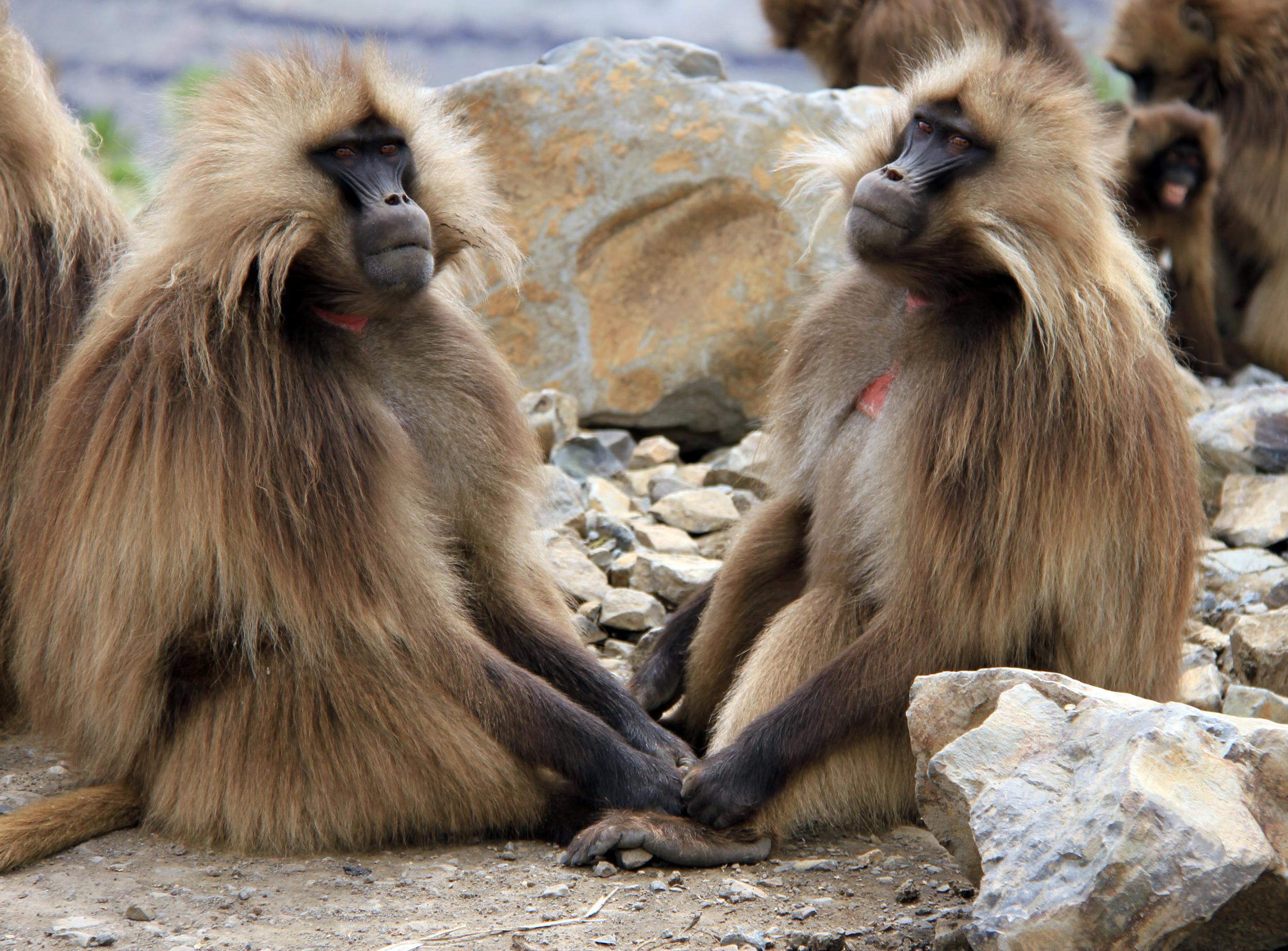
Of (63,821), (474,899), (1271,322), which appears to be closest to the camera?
(474,899)

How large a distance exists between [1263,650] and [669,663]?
148 centimetres

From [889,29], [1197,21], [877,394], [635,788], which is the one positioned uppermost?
[1197,21]

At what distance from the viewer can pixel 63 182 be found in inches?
140

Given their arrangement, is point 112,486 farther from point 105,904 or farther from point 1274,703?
point 1274,703

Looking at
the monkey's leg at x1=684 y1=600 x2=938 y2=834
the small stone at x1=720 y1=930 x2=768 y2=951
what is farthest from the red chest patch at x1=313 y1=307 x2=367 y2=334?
the small stone at x1=720 y1=930 x2=768 y2=951

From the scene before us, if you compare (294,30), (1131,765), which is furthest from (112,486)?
(1131,765)

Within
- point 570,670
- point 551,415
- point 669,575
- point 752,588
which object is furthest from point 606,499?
point 570,670

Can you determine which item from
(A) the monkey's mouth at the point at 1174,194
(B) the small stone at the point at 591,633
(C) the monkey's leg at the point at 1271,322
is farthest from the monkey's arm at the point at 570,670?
(C) the monkey's leg at the point at 1271,322

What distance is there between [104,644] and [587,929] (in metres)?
1.18

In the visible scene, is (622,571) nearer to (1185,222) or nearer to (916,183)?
(916,183)

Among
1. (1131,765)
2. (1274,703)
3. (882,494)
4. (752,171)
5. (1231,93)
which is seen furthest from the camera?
(1231,93)

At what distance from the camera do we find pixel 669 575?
434 centimetres

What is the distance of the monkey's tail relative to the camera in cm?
284

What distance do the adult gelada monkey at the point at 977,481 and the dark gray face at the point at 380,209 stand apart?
2.97 ft
